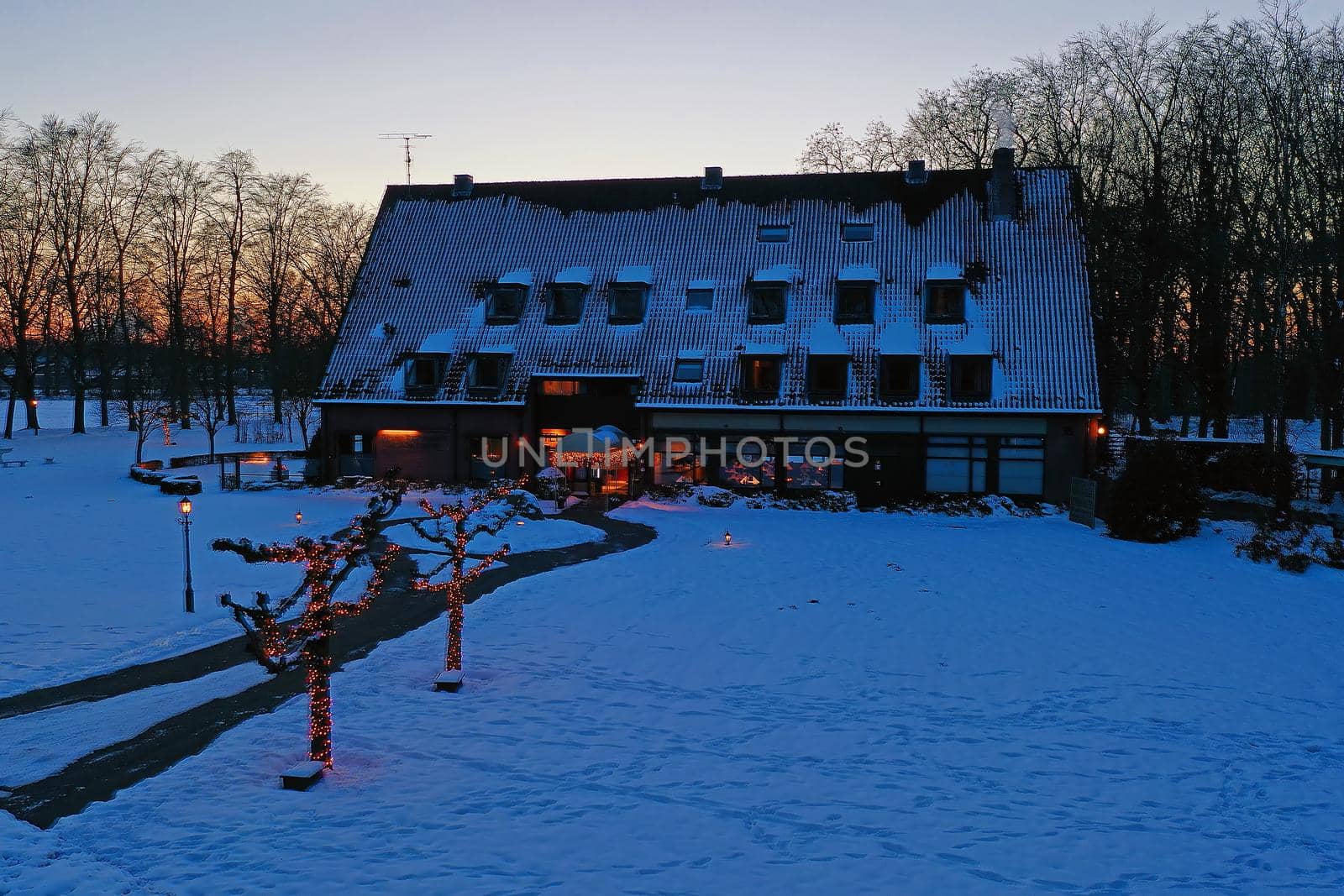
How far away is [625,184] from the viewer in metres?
38.5

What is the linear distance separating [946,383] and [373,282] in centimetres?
Answer: 2422

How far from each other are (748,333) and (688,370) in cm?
277

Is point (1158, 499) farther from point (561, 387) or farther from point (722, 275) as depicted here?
point (561, 387)

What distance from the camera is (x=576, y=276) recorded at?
116 feet

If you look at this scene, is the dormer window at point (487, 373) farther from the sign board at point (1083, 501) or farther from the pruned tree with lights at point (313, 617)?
the pruned tree with lights at point (313, 617)

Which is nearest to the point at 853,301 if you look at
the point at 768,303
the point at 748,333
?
the point at 768,303

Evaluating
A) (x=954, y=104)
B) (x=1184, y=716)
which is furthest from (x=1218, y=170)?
(x=1184, y=716)

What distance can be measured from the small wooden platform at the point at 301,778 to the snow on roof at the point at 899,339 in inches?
1000

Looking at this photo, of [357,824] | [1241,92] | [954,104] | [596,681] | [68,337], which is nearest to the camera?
[357,824]

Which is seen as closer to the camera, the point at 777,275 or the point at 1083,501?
the point at 1083,501

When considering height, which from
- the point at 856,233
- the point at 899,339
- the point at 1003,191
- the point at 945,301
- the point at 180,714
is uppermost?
the point at 1003,191

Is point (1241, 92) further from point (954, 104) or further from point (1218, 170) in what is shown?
point (954, 104)

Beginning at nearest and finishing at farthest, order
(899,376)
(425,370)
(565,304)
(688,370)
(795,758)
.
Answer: (795,758) → (899,376) → (688,370) → (425,370) → (565,304)

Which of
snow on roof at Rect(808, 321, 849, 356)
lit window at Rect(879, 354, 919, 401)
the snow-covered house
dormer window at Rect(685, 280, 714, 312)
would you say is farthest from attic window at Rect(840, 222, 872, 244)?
lit window at Rect(879, 354, 919, 401)
